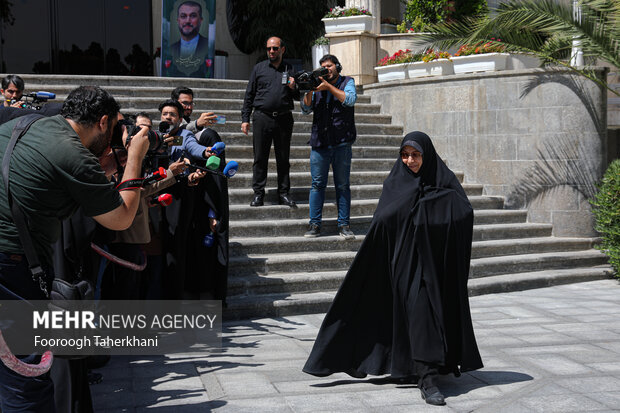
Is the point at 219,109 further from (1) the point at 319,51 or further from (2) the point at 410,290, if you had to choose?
(2) the point at 410,290

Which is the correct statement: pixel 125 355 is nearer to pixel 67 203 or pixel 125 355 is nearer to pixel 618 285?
pixel 67 203

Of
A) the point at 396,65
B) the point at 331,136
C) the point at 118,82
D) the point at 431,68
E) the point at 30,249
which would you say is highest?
the point at 396,65

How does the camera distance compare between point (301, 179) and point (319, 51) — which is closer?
point (301, 179)

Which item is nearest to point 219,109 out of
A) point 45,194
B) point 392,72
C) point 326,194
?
point 326,194

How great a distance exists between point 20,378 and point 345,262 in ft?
18.8

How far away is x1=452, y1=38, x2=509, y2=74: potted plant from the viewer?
11.0m

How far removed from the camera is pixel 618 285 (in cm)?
941

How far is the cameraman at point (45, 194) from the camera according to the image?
315 centimetres

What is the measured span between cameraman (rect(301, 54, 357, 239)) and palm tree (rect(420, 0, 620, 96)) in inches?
116

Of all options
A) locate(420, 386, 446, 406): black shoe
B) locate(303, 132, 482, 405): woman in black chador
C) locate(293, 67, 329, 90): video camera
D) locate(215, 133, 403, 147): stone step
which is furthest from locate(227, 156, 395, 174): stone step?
locate(420, 386, 446, 406): black shoe

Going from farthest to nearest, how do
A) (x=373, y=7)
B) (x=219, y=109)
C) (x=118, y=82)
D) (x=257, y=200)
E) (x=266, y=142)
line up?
1. (x=373, y=7)
2. (x=118, y=82)
3. (x=219, y=109)
4. (x=257, y=200)
5. (x=266, y=142)

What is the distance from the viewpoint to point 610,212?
9.40 metres

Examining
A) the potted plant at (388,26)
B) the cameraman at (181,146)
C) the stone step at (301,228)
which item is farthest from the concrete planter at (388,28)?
the cameraman at (181,146)

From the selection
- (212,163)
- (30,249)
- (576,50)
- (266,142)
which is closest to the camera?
(30,249)
